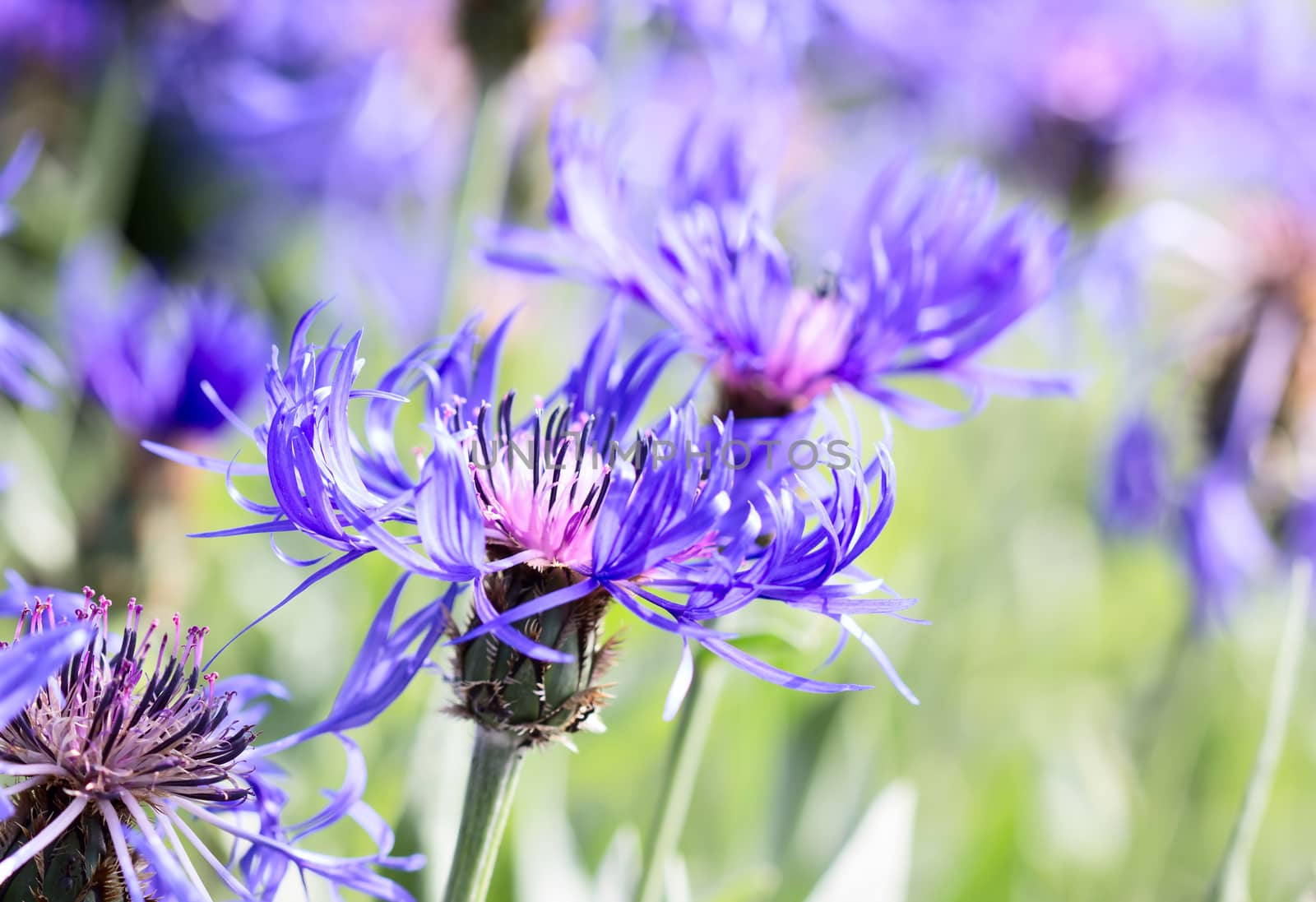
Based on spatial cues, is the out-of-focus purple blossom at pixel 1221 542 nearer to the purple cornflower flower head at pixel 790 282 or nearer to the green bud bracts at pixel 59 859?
the purple cornflower flower head at pixel 790 282

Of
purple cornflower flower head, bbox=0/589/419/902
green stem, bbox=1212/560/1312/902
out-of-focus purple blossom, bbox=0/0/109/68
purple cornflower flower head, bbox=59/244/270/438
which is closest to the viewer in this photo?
purple cornflower flower head, bbox=0/589/419/902

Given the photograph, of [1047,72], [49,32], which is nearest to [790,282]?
[1047,72]

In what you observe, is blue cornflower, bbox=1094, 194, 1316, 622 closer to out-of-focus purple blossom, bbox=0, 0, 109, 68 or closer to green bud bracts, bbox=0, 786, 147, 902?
green bud bracts, bbox=0, 786, 147, 902

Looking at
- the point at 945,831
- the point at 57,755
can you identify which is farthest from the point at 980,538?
the point at 57,755

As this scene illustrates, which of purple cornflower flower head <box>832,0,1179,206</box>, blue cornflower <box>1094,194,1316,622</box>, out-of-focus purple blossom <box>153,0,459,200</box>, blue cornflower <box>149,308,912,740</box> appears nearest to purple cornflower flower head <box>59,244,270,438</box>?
out-of-focus purple blossom <box>153,0,459,200</box>

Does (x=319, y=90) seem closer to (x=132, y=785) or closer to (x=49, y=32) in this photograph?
(x=49, y=32)

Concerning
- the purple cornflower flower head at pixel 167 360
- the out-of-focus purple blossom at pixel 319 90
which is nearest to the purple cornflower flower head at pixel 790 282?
the purple cornflower flower head at pixel 167 360
